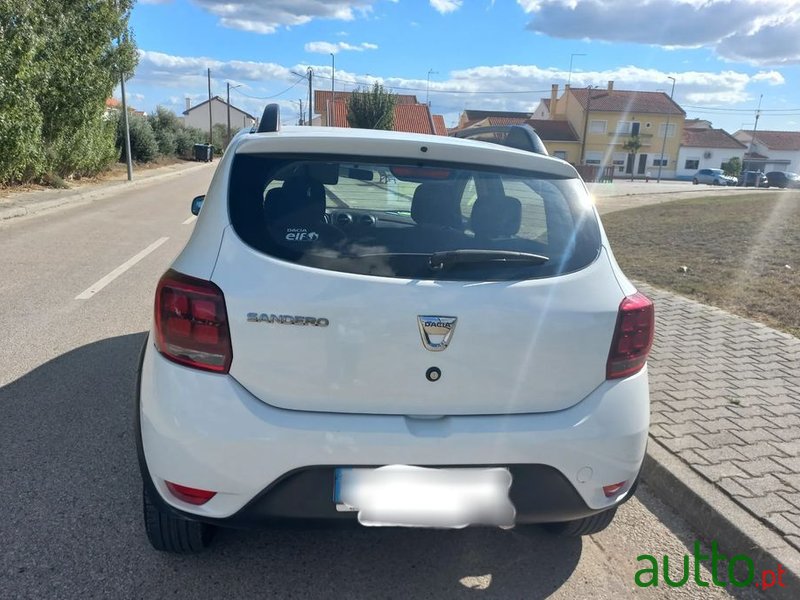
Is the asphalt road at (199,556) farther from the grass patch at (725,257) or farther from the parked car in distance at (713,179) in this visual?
the parked car in distance at (713,179)

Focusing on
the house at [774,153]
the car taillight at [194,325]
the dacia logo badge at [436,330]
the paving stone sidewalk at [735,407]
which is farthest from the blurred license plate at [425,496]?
the house at [774,153]

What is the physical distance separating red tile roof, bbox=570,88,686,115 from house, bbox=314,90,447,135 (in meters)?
20.1

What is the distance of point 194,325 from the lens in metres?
2.10

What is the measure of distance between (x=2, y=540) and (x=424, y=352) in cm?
194

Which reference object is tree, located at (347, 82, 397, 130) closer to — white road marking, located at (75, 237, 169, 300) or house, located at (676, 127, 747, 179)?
white road marking, located at (75, 237, 169, 300)

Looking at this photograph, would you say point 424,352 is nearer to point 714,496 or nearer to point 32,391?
point 714,496

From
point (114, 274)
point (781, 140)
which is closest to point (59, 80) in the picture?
point (114, 274)

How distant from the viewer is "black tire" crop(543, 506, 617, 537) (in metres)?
2.60

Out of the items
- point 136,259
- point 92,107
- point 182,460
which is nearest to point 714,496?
point 182,460

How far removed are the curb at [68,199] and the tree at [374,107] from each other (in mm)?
19406

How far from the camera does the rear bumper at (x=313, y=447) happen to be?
2.05m

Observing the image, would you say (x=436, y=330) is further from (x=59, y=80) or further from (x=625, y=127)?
(x=625, y=127)

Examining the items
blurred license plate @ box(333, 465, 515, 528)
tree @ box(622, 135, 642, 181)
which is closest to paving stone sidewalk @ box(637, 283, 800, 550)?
blurred license plate @ box(333, 465, 515, 528)

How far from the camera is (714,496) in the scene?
3.01 m
